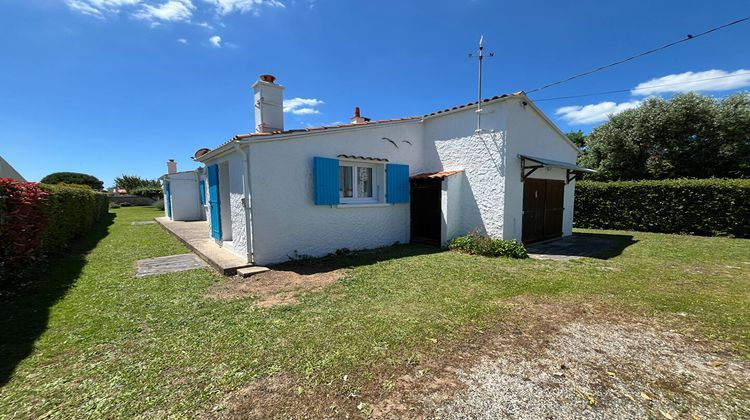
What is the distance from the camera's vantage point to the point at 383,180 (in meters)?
8.74

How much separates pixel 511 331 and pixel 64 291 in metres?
7.23

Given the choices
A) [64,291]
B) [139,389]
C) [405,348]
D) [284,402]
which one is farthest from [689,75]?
[64,291]

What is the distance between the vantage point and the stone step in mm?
5930

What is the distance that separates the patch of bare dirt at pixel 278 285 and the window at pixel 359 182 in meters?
2.57

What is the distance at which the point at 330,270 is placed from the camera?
6.36m

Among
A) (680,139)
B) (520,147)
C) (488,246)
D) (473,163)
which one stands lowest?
(488,246)

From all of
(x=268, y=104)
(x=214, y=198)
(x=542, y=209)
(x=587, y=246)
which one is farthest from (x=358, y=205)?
(x=587, y=246)

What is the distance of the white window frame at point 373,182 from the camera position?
26.6ft

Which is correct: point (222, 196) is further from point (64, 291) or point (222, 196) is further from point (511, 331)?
point (511, 331)

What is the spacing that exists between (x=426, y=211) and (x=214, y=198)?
6.54 meters

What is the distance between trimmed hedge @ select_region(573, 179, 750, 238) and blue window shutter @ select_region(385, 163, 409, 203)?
998cm

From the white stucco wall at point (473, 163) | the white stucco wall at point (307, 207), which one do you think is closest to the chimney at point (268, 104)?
the white stucco wall at point (307, 207)

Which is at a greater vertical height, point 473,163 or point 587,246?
point 473,163

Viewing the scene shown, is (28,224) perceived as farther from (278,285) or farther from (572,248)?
(572,248)
